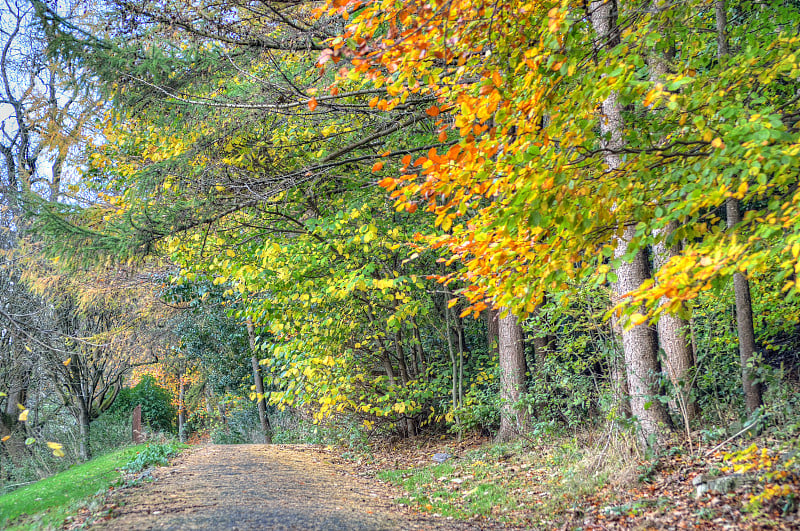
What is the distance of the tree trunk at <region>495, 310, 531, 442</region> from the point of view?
8330 mm

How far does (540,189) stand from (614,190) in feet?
1.96

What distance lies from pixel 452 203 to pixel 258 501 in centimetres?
379

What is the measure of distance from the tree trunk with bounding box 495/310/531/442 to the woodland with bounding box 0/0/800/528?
0.06m

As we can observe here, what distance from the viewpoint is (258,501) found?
5.72 metres

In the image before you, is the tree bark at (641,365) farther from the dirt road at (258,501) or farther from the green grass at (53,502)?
the green grass at (53,502)

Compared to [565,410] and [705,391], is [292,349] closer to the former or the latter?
[565,410]

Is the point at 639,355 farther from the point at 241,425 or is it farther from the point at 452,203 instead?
the point at 241,425

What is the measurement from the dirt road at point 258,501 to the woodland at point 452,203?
1452 millimetres

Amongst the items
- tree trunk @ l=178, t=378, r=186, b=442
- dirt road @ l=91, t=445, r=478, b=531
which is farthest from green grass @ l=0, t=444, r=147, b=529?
tree trunk @ l=178, t=378, r=186, b=442

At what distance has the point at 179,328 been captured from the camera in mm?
17734

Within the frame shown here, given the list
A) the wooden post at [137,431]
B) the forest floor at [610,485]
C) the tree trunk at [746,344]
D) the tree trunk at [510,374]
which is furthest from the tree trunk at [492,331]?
the wooden post at [137,431]

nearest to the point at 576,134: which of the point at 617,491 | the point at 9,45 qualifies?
the point at 617,491

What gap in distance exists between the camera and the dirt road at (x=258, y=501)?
16.1ft

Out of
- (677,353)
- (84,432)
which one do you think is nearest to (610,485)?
(677,353)
